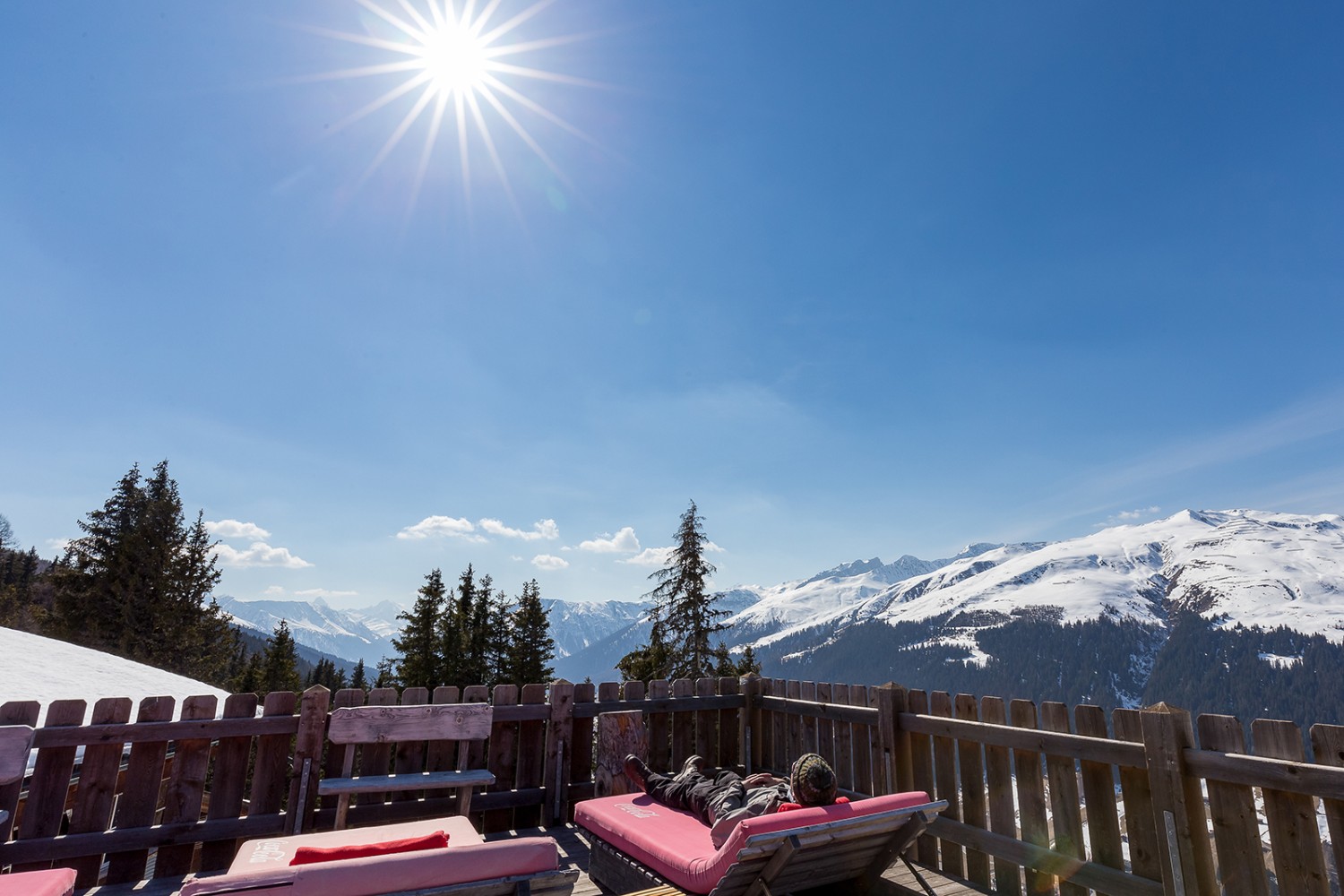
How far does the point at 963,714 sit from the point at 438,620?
3461 cm

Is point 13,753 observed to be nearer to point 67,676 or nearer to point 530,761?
point 530,761

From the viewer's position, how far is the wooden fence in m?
3.98

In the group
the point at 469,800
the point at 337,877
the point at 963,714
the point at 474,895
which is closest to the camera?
the point at 337,877

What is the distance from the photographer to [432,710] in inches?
269

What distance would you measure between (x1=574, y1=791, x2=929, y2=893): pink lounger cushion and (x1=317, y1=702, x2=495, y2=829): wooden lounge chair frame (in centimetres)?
158

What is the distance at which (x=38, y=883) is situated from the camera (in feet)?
11.4

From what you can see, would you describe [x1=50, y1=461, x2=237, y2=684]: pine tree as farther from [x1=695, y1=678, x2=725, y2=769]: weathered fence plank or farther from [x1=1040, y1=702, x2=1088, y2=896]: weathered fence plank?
[x1=1040, y1=702, x2=1088, y2=896]: weathered fence plank

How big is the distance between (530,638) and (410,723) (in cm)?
3256

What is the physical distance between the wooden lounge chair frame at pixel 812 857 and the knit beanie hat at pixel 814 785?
281 millimetres

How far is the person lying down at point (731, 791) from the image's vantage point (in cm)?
454

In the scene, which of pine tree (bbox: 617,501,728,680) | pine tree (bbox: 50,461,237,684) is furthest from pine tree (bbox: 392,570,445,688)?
pine tree (bbox: 617,501,728,680)

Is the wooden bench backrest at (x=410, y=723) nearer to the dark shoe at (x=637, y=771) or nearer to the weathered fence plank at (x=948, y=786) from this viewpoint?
the dark shoe at (x=637, y=771)

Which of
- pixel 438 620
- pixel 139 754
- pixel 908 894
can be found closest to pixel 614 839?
A: pixel 908 894

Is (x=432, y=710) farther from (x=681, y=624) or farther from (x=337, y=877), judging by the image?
(x=681, y=624)
